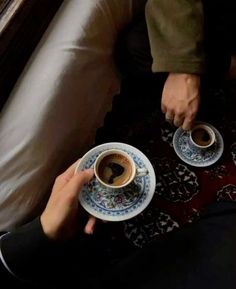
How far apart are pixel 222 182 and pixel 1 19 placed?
76cm

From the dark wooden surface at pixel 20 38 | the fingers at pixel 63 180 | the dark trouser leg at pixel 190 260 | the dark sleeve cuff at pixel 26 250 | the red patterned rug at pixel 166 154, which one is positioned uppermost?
the dark wooden surface at pixel 20 38

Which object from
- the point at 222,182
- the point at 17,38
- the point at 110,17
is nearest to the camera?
the point at 17,38

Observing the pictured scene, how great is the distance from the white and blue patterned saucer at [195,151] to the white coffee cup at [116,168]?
12.9 inches

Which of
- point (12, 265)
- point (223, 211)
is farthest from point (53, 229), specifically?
point (223, 211)

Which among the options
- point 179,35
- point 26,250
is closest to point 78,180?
point 26,250

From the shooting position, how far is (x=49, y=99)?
0.90 meters

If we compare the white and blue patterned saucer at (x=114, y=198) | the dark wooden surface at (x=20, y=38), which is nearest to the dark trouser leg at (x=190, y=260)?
the white and blue patterned saucer at (x=114, y=198)

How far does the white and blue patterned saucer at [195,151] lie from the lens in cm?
118

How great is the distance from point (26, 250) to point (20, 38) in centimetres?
46

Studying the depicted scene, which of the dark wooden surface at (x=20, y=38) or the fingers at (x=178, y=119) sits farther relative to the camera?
the fingers at (x=178, y=119)

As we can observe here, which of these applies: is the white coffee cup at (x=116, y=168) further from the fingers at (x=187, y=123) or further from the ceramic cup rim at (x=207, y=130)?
the ceramic cup rim at (x=207, y=130)

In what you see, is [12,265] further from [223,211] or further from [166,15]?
[166,15]

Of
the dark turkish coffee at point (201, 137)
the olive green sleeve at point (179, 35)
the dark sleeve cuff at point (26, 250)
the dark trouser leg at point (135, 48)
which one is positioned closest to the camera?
the dark sleeve cuff at point (26, 250)

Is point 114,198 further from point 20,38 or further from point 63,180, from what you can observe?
point 20,38
